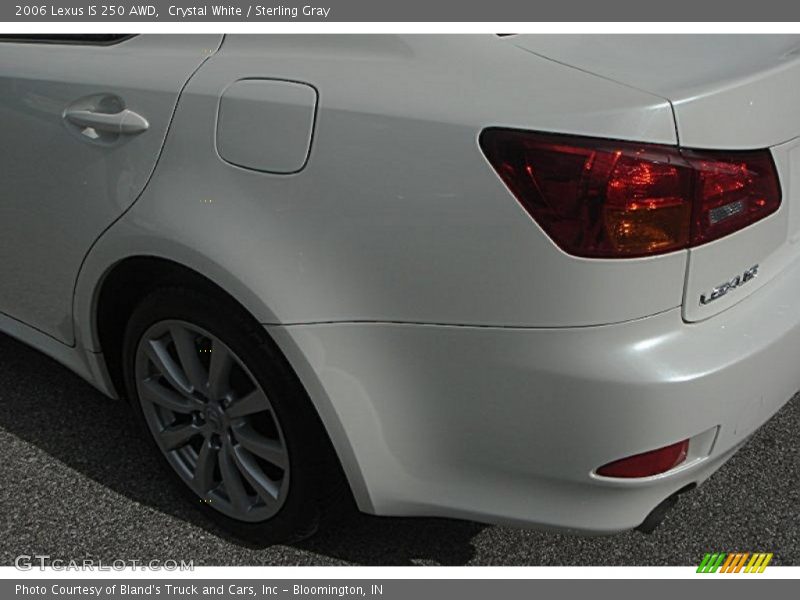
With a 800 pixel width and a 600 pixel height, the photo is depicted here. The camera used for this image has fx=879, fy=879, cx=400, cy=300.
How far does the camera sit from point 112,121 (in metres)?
2.07

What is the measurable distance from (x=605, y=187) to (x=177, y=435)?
139 centimetres

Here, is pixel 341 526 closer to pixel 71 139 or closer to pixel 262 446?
pixel 262 446

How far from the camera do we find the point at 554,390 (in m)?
1.68

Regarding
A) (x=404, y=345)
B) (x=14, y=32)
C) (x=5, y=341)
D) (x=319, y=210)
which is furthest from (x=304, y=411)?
(x=5, y=341)

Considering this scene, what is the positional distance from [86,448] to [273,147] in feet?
4.67

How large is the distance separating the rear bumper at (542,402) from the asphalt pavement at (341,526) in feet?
A: 1.38

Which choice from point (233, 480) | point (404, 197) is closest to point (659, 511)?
point (404, 197)

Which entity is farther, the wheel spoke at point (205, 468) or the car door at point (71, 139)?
the wheel spoke at point (205, 468)

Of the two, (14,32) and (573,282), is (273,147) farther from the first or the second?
(14,32)

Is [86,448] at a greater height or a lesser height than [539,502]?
lesser

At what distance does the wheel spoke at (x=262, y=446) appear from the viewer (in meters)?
2.13

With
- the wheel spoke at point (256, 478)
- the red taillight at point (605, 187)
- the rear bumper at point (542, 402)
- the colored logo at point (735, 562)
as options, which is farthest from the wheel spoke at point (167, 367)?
the colored logo at point (735, 562)

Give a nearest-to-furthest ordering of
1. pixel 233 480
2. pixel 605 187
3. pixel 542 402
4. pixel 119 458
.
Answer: pixel 605 187, pixel 542 402, pixel 233 480, pixel 119 458

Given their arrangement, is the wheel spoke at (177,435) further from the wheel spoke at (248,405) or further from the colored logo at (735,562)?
the colored logo at (735,562)
